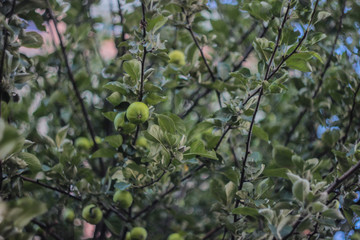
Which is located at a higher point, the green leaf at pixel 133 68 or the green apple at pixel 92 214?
the green leaf at pixel 133 68

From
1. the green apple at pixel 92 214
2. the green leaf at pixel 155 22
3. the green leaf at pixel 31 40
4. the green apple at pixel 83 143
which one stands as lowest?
the green apple at pixel 92 214

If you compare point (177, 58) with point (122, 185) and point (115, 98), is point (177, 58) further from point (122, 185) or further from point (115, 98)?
point (122, 185)

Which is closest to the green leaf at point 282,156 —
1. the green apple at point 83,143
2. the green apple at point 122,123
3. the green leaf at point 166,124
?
the green leaf at point 166,124

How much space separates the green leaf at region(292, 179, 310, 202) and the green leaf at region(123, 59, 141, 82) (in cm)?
43

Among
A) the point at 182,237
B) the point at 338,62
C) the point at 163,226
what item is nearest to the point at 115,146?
the point at 182,237

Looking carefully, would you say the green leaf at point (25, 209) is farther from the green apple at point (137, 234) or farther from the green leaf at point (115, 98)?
the green apple at point (137, 234)

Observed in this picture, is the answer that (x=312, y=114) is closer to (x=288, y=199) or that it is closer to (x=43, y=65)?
(x=288, y=199)

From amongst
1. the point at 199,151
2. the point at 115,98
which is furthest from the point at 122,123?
the point at 199,151

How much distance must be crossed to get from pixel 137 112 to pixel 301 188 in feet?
1.29

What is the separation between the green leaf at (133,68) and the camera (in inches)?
32.2

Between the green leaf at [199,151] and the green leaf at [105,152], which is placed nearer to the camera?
the green leaf at [199,151]

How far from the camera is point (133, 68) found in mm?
827

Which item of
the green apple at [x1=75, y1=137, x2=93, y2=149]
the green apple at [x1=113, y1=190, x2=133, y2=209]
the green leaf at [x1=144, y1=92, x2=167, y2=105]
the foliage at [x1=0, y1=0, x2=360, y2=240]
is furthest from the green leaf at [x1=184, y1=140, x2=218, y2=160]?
the green apple at [x1=75, y1=137, x2=93, y2=149]

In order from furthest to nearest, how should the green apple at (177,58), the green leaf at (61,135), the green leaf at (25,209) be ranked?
the green apple at (177,58) < the green leaf at (61,135) < the green leaf at (25,209)
